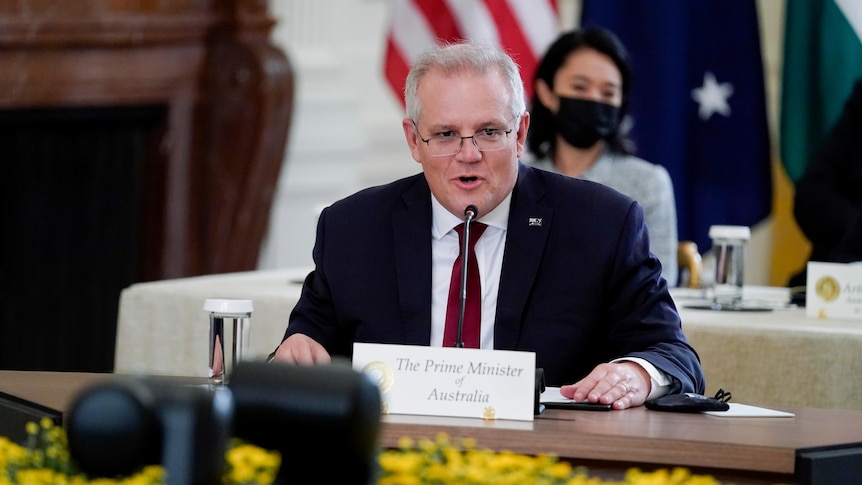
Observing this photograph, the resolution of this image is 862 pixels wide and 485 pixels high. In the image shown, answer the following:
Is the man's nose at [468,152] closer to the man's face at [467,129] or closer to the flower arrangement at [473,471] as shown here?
the man's face at [467,129]

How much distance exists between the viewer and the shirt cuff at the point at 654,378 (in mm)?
2264

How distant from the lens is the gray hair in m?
2.43

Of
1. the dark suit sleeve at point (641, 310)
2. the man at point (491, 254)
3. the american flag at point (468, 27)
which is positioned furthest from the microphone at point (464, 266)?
the american flag at point (468, 27)

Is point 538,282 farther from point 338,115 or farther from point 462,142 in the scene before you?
point 338,115

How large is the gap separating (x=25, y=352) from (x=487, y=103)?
320 centimetres

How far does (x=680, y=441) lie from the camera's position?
1796mm

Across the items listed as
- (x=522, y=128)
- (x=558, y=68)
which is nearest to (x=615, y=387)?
(x=522, y=128)

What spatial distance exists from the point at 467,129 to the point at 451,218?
211 millimetres

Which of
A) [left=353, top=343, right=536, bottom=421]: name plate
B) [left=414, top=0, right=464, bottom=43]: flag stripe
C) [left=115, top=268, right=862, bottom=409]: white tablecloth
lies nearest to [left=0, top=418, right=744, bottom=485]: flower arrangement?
[left=353, top=343, right=536, bottom=421]: name plate

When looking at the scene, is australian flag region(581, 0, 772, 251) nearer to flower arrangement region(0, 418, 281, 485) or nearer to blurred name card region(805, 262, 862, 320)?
blurred name card region(805, 262, 862, 320)

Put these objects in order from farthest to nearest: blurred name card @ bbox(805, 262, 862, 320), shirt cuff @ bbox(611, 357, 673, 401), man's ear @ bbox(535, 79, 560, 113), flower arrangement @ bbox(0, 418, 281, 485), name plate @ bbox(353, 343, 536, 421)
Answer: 1. man's ear @ bbox(535, 79, 560, 113)
2. blurred name card @ bbox(805, 262, 862, 320)
3. shirt cuff @ bbox(611, 357, 673, 401)
4. name plate @ bbox(353, 343, 536, 421)
5. flower arrangement @ bbox(0, 418, 281, 485)

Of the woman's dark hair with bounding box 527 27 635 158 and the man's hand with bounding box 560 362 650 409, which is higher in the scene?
the woman's dark hair with bounding box 527 27 635 158

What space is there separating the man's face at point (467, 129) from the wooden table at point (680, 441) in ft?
1.86

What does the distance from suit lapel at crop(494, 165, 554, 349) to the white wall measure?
9.54 feet
